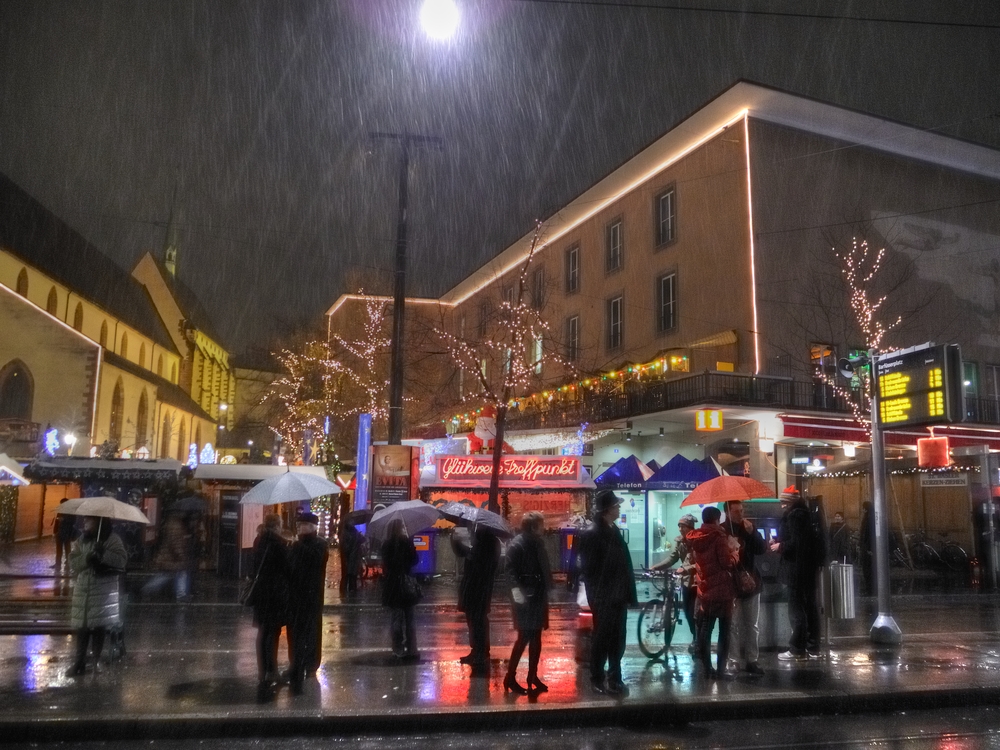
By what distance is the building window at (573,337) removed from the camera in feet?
120

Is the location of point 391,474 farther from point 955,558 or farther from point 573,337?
point 573,337

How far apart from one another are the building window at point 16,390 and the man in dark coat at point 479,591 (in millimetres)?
36115

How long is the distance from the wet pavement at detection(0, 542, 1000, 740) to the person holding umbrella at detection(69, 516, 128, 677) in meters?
0.37

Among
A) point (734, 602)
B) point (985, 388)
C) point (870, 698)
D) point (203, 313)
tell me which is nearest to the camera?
point (870, 698)

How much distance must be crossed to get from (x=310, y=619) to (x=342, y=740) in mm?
1850

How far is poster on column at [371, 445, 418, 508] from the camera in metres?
19.2

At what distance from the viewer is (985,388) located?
99.5 ft

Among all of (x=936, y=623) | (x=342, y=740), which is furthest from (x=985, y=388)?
(x=342, y=740)

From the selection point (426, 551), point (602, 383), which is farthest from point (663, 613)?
point (602, 383)

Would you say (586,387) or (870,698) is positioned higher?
(586,387)

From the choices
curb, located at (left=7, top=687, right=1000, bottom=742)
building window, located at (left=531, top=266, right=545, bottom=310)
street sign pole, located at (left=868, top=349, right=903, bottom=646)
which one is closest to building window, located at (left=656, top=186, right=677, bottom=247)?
building window, located at (left=531, top=266, right=545, bottom=310)

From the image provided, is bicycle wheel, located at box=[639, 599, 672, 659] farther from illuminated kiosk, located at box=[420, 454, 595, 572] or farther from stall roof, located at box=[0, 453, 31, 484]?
stall roof, located at box=[0, 453, 31, 484]

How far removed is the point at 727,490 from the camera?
1068 centimetres

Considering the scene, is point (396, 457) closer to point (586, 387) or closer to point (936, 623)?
point (936, 623)
